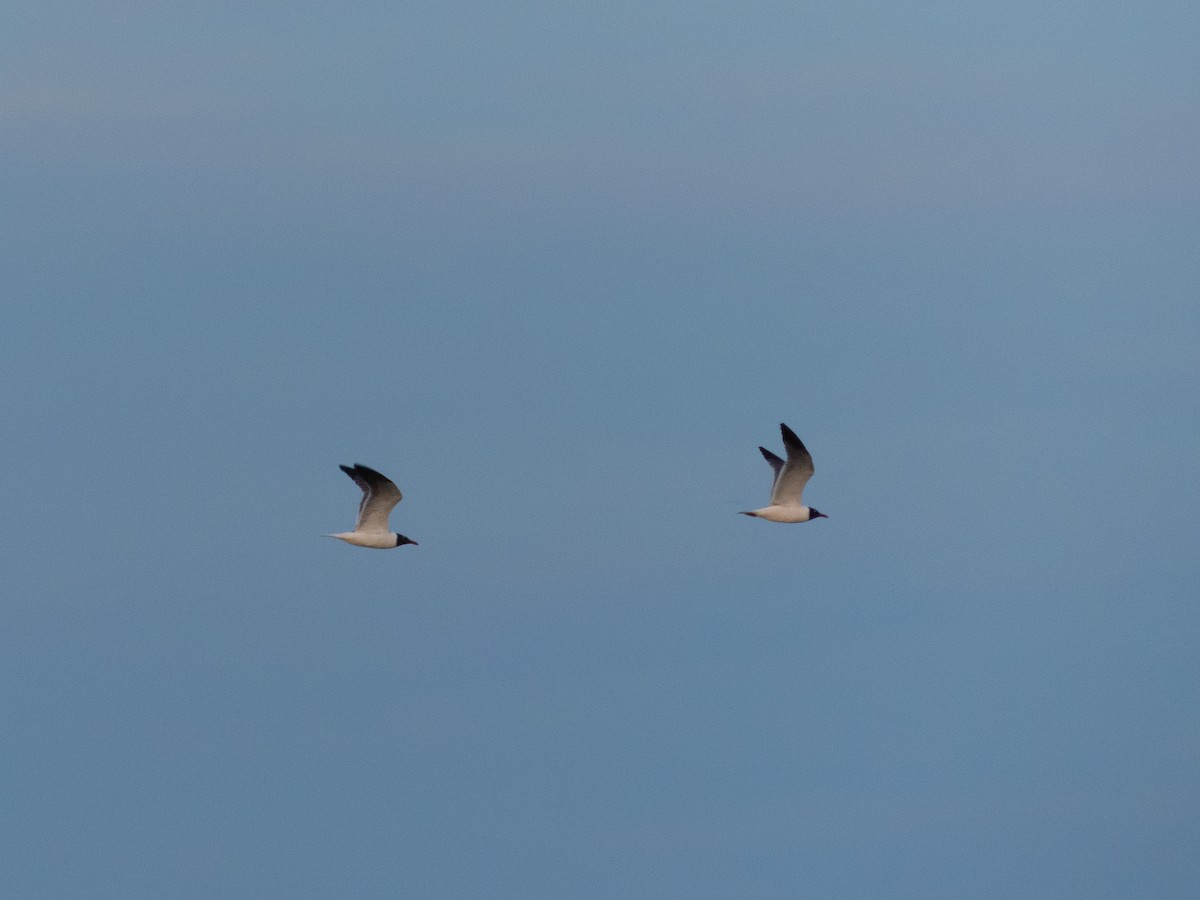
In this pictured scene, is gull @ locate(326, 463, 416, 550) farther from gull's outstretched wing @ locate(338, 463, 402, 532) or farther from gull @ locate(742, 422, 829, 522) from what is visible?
gull @ locate(742, 422, 829, 522)

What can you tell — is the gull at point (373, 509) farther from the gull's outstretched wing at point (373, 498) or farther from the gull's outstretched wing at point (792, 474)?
the gull's outstretched wing at point (792, 474)

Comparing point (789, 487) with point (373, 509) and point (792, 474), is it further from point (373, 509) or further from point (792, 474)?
point (373, 509)

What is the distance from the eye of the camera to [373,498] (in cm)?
6988

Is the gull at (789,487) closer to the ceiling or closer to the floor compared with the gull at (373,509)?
closer to the ceiling

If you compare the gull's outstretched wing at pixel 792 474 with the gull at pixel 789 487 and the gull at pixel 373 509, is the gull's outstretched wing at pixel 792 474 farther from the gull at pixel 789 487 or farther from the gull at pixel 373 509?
the gull at pixel 373 509

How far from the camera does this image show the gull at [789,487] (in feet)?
230

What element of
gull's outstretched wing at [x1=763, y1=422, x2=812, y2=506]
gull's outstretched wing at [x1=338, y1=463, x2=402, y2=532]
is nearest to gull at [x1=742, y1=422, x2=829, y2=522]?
gull's outstretched wing at [x1=763, y1=422, x2=812, y2=506]

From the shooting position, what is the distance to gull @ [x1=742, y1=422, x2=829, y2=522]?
70.2 m

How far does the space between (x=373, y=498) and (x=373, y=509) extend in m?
0.41

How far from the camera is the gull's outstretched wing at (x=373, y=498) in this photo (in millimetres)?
69438

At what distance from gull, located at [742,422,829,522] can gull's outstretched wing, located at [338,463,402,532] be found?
8.21 metres

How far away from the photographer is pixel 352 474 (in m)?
69.8

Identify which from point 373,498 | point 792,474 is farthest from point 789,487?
point 373,498

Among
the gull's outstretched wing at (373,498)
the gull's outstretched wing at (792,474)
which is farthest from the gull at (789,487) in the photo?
the gull's outstretched wing at (373,498)
